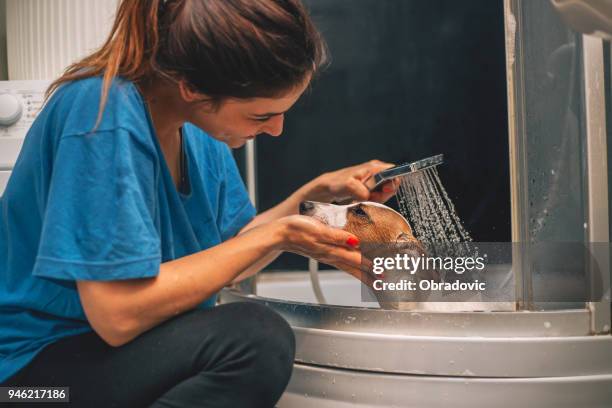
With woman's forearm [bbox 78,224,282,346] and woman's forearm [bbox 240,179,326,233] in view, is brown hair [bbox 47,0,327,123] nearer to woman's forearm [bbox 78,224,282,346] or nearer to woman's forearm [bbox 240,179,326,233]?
woman's forearm [bbox 78,224,282,346]

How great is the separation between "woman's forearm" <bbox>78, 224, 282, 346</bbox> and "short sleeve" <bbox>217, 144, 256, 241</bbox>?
1.30 feet

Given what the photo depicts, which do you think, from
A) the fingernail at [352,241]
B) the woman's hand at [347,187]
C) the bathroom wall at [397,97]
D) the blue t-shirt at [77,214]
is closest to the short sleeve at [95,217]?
the blue t-shirt at [77,214]

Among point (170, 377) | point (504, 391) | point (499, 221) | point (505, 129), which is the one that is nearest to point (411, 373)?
point (504, 391)

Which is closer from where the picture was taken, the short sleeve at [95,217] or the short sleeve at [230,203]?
the short sleeve at [95,217]

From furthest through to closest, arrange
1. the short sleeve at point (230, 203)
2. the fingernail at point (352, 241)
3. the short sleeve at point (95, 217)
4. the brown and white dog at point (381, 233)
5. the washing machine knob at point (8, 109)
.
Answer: the washing machine knob at point (8, 109) → the short sleeve at point (230, 203) → the brown and white dog at point (381, 233) → the fingernail at point (352, 241) → the short sleeve at point (95, 217)

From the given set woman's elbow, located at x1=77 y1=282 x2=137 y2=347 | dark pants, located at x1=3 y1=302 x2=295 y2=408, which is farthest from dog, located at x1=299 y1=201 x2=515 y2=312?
woman's elbow, located at x1=77 y1=282 x2=137 y2=347

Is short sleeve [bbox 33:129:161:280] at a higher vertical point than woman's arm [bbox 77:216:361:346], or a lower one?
higher

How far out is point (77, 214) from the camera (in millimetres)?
983

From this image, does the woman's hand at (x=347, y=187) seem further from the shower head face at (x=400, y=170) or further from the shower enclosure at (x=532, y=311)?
the shower enclosure at (x=532, y=311)

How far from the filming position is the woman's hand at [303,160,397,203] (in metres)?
1.50

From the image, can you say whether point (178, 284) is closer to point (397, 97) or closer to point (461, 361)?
point (461, 361)

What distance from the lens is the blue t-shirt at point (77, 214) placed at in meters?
0.97

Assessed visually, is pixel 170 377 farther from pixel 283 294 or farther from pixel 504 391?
pixel 283 294

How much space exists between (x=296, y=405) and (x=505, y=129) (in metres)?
0.73
